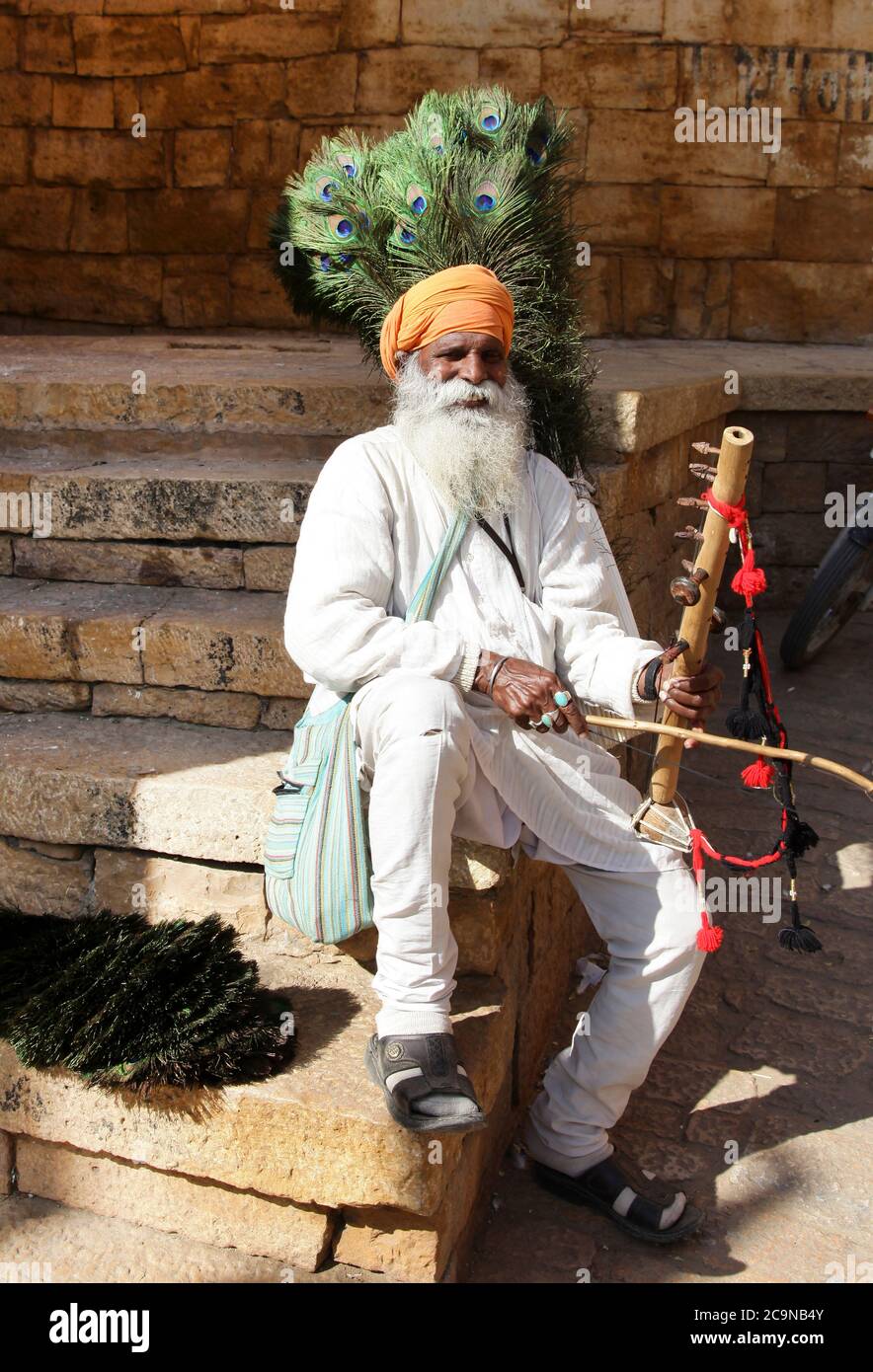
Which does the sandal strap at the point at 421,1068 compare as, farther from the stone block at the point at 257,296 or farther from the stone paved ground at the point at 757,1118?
the stone block at the point at 257,296

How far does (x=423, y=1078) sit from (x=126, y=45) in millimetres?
7530

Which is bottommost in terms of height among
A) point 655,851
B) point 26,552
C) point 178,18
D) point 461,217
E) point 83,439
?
point 655,851

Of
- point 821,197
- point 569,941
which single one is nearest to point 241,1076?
point 569,941

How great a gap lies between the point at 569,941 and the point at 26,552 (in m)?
2.22

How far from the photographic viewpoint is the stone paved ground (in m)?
2.87

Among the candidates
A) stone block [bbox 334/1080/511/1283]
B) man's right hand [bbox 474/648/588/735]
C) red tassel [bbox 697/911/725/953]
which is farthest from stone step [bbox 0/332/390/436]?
stone block [bbox 334/1080/511/1283]

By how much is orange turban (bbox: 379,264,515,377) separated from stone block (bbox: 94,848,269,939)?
1.43 m

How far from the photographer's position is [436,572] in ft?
9.23

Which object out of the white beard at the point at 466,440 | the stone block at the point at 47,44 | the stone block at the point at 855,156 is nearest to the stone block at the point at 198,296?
the stone block at the point at 47,44

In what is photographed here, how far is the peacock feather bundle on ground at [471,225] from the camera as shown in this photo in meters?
3.55

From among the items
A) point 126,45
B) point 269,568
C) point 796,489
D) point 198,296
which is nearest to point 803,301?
point 796,489

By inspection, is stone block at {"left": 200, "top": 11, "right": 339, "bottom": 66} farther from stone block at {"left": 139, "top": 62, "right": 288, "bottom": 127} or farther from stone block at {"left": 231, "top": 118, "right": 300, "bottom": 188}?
stone block at {"left": 231, "top": 118, "right": 300, "bottom": 188}
